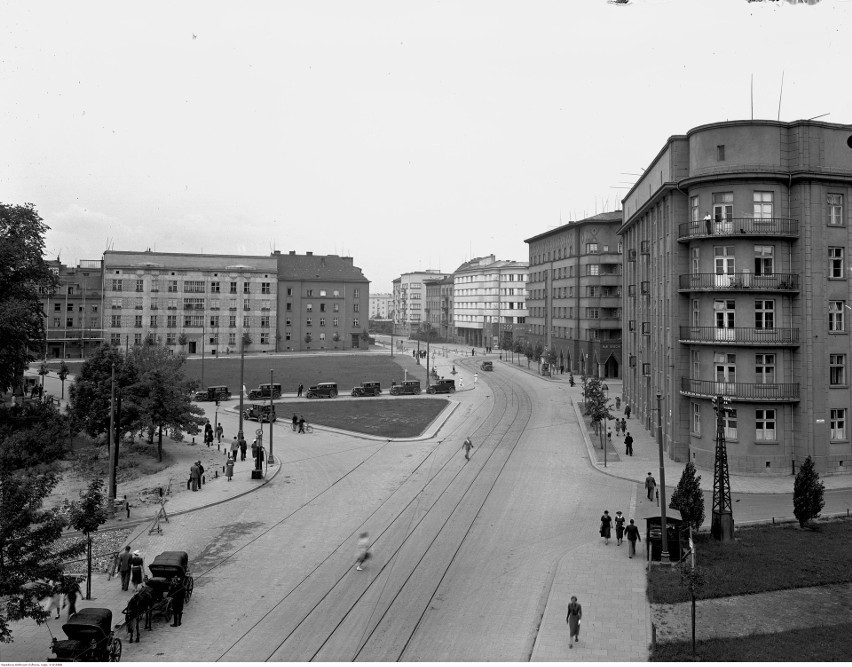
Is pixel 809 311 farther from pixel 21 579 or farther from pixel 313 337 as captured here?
pixel 313 337

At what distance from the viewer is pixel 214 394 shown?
59750 mm

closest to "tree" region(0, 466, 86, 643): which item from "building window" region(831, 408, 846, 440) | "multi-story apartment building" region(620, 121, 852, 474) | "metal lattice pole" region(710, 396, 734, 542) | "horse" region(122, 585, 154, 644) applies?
"horse" region(122, 585, 154, 644)

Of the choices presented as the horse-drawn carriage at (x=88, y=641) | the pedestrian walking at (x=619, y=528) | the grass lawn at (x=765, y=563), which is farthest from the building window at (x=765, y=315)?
the horse-drawn carriage at (x=88, y=641)

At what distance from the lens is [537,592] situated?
18844 millimetres

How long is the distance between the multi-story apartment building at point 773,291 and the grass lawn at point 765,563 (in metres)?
9.27

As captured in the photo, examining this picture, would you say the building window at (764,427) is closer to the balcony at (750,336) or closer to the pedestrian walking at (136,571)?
the balcony at (750,336)

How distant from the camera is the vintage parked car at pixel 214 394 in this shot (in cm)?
5995

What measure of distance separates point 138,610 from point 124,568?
13.6ft

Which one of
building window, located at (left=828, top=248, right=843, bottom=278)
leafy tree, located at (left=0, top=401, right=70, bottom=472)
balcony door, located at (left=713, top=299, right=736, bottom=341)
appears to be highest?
building window, located at (left=828, top=248, right=843, bottom=278)

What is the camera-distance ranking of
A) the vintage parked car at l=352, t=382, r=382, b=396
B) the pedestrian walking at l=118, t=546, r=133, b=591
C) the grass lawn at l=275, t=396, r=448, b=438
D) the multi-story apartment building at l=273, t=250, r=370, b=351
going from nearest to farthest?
the pedestrian walking at l=118, t=546, r=133, b=591 → the grass lawn at l=275, t=396, r=448, b=438 → the vintage parked car at l=352, t=382, r=382, b=396 → the multi-story apartment building at l=273, t=250, r=370, b=351

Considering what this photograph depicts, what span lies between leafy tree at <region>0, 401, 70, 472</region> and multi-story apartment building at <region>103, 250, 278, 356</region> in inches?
2773

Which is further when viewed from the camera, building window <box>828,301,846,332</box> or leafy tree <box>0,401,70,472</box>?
building window <box>828,301,846,332</box>

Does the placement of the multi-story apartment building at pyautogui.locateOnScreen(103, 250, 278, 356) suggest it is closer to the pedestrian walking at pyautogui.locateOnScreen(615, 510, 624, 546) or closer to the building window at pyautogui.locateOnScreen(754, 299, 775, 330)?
the building window at pyautogui.locateOnScreen(754, 299, 775, 330)

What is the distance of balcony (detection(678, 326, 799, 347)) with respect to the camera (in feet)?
107
